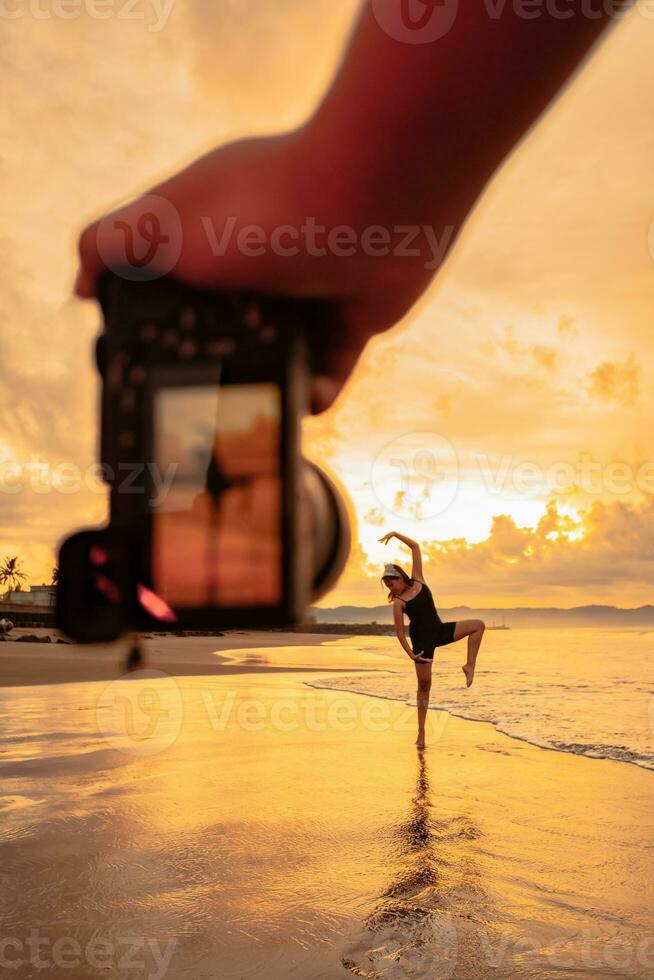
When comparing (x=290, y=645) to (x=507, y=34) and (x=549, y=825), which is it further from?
(x=507, y=34)

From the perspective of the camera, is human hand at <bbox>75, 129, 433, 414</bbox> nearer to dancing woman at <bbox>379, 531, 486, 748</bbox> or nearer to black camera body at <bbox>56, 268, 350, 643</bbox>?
black camera body at <bbox>56, 268, 350, 643</bbox>

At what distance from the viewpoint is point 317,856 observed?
319 centimetres

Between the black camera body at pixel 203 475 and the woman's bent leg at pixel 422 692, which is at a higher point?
the black camera body at pixel 203 475

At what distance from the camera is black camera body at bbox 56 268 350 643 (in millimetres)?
806

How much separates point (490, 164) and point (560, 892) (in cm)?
273

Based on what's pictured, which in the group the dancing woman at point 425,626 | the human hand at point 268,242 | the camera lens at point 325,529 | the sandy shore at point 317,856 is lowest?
the sandy shore at point 317,856

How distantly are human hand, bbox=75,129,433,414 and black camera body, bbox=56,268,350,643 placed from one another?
2 cm

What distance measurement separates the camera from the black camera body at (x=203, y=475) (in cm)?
81

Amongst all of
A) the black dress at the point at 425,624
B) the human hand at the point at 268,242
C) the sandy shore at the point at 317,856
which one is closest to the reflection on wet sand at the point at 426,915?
the sandy shore at the point at 317,856

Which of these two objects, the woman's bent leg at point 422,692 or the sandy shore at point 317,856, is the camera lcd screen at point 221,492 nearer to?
the sandy shore at point 317,856

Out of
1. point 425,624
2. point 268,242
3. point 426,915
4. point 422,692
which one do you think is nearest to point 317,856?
point 426,915

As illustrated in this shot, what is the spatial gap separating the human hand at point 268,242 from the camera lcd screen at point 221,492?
0.12 m

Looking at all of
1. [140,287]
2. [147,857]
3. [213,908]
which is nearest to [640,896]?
[213,908]

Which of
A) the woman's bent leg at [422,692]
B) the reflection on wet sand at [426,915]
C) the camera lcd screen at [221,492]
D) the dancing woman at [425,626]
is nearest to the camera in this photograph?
the camera lcd screen at [221,492]
